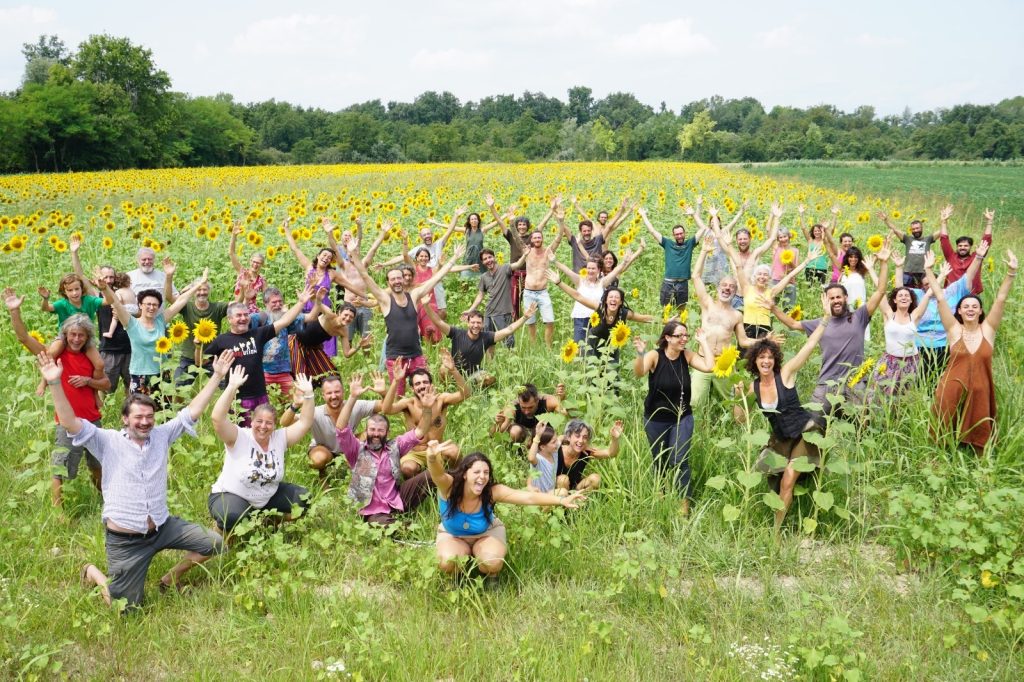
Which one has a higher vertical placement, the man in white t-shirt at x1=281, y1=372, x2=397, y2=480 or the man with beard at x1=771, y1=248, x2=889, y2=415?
the man with beard at x1=771, y1=248, x2=889, y2=415

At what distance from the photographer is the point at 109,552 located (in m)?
4.82

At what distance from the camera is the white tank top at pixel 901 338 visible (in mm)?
6809

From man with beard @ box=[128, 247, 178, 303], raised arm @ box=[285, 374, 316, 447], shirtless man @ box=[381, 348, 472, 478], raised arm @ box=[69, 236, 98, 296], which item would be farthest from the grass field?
man with beard @ box=[128, 247, 178, 303]

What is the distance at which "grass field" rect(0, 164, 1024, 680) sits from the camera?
169 inches

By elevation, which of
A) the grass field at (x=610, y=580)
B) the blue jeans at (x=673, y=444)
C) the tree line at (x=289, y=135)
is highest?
the tree line at (x=289, y=135)

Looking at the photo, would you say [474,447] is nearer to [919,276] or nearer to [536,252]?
[536,252]

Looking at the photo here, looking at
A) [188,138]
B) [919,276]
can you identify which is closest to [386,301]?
[919,276]

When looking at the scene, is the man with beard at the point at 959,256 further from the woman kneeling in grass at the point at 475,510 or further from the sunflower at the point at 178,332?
the sunflower at the point at 178,332

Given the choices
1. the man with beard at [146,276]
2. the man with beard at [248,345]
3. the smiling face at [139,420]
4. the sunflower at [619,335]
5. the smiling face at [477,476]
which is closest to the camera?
the smiling face at [139,420]

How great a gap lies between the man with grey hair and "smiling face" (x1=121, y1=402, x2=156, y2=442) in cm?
135

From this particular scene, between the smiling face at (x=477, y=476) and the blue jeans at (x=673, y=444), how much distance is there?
1.46 metres

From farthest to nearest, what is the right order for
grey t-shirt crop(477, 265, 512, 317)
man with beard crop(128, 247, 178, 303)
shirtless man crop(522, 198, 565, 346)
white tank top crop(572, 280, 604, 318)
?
shirtless man crop(522, 198, 565, 346) < grey t-shirt crop(477, 265, 512, 317) < white tank top crop(572, 280, 604, 318) < man with beard crop(128, 247, 178, 303)

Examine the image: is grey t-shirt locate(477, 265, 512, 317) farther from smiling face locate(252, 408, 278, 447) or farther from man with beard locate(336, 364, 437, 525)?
smiling face locate(252, 408, 278, 447)

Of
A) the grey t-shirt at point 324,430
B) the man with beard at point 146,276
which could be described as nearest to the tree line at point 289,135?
the man with beard at point 146,276
